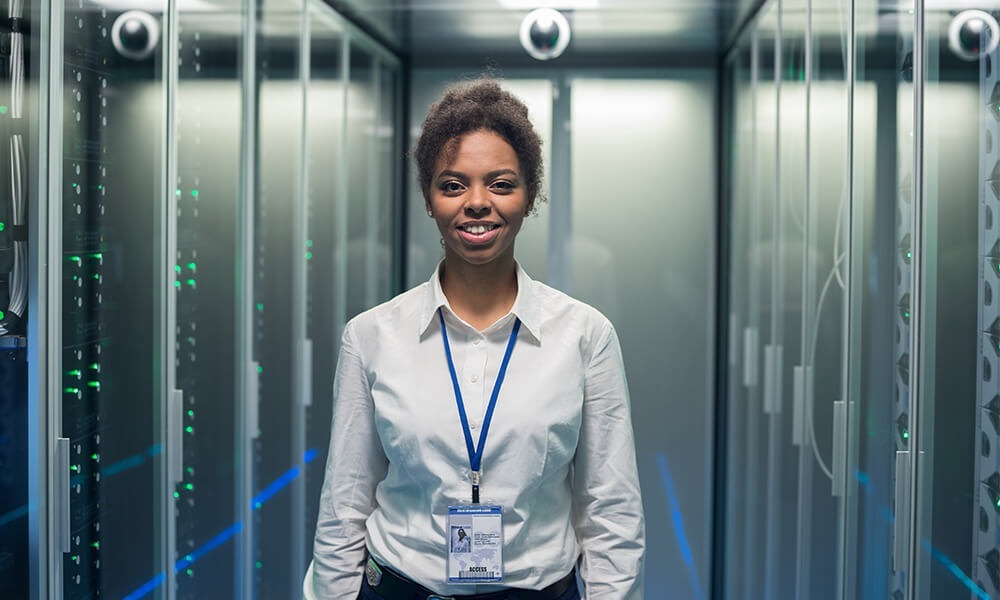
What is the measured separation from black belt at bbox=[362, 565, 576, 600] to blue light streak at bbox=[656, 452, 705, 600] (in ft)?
9.02

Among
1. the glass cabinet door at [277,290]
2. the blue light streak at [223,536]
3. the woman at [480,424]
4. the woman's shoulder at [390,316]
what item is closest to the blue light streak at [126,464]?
the blue light streak at [223,536]

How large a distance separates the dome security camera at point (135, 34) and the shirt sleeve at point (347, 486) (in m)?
1.12

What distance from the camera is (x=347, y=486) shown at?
1.60 meters

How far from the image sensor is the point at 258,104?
303cm

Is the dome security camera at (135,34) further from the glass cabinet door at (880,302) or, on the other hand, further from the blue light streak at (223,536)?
the glass cabinet door at (880,302)

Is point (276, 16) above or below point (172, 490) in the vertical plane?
above

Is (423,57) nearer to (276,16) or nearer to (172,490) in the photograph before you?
(276,16)

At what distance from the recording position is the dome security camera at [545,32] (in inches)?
151

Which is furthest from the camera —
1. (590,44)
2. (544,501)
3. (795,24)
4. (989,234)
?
(590,44)

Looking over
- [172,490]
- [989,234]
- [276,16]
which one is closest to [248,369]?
[172,490]

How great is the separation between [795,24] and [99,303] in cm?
200

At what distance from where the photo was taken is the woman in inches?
59.4

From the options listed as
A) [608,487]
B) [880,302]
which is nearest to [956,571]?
[880,302]

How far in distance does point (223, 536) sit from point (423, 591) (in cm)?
159
